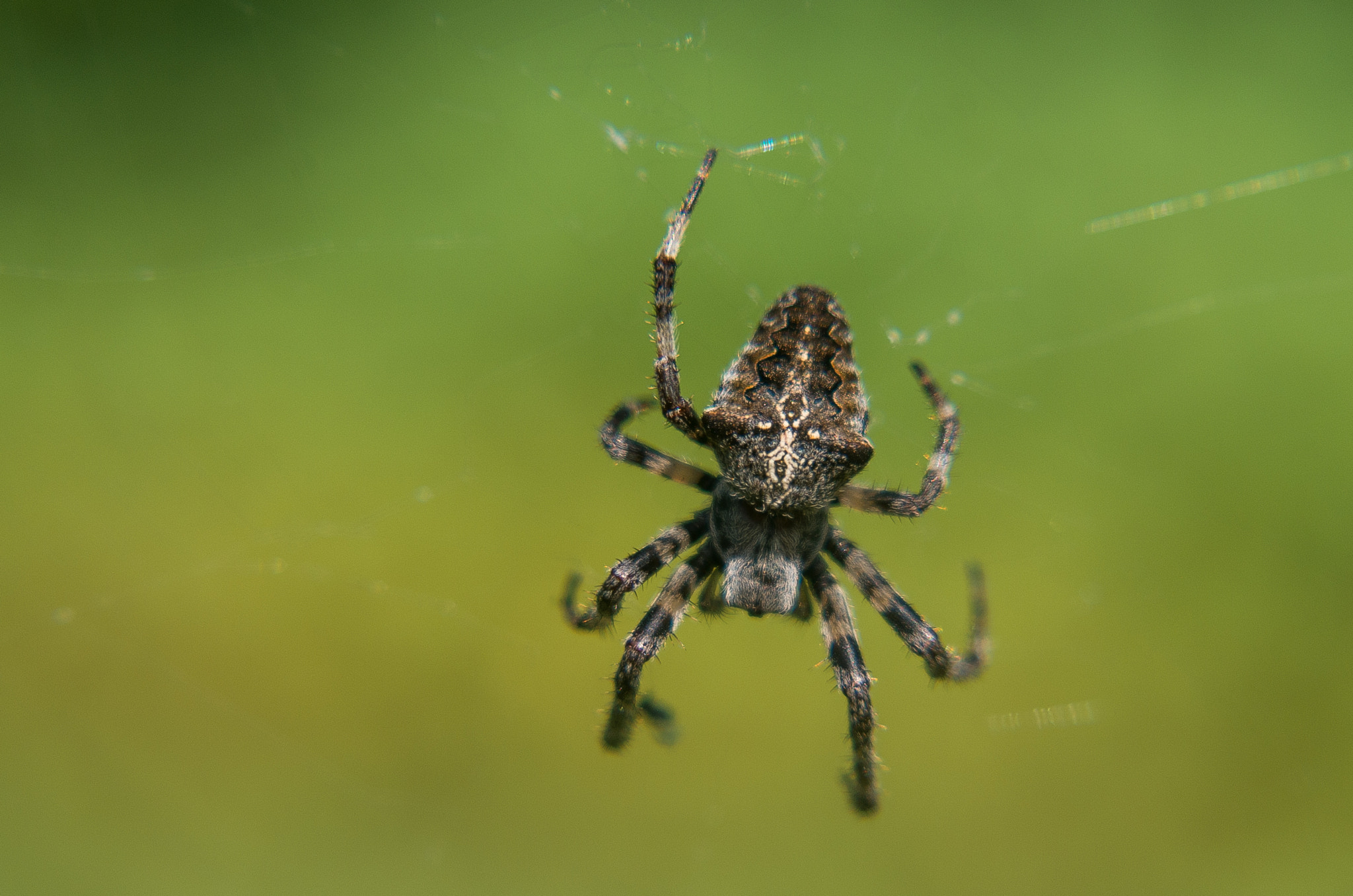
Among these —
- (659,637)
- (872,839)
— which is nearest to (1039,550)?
(872,839)

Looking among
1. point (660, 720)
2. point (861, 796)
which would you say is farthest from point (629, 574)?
point (861, 796)

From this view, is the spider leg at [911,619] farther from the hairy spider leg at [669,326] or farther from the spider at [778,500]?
the hairy spider leg at [669,326]

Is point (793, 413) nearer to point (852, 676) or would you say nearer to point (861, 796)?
point (852, 676)

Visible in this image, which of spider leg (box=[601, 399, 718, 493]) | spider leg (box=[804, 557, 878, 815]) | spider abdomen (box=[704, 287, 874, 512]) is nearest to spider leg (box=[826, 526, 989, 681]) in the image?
spider leg (box=[804, 557, 878, 815])

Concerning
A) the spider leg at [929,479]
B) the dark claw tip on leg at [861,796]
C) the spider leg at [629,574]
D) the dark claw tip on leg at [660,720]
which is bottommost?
the dark claw tip on leg at [861,796]

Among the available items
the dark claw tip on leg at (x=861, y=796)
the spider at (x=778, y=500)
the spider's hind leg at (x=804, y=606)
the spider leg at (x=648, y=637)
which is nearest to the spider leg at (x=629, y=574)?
the spider at (x=778, y=500)

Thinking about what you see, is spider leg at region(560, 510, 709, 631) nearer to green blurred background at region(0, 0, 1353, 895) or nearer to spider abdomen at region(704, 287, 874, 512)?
spider abdomen at region(704, 287, 874, 512)

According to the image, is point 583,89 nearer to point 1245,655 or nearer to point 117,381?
point 117,381
